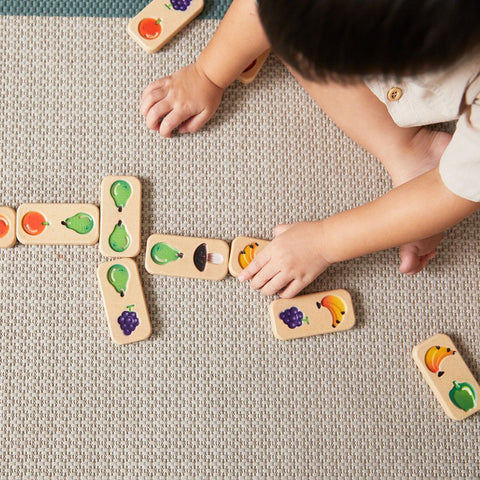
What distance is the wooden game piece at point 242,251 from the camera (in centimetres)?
65

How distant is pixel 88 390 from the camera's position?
0.63 metres

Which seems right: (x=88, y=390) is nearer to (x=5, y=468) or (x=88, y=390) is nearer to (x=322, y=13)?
(x=5, y=468)

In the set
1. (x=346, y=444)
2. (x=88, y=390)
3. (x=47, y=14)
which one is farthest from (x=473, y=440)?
(x=47, y=14)

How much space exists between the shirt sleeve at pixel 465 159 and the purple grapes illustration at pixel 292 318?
22cm

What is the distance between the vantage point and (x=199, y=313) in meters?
0.65

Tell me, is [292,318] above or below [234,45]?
below

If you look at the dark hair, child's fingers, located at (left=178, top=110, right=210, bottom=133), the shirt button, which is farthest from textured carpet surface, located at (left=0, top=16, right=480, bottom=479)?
the dark hair

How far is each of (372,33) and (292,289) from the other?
0.36 m

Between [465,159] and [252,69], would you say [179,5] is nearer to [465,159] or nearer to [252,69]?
[252,69]

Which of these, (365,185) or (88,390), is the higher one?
(365,185)

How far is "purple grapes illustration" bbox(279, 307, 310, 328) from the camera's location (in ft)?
2.12

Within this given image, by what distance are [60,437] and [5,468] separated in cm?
7

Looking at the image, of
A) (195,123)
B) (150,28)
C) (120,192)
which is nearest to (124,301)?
(120,192)

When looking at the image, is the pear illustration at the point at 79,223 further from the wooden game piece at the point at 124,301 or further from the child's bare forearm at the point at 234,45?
the child's bare forearm at the point at 234,45
